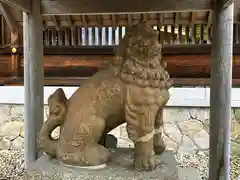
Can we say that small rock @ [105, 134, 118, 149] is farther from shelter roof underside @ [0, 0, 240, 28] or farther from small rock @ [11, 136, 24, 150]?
small rock @ [11, 136, 24, 150]

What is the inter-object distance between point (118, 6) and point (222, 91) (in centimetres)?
73

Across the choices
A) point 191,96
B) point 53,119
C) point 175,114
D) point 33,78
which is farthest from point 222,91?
point 175,114

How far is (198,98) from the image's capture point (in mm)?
3404

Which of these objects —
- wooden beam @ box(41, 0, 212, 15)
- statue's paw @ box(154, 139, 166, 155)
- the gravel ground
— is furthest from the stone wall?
statue's paw @ box(154, 139, 166, 155)

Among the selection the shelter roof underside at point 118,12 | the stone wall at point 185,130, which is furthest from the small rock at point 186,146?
the shelter roof underside at point 118,12

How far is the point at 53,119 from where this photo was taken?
142 centimetres

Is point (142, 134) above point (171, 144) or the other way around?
above

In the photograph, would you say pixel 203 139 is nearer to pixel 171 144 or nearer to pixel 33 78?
pixel 171 144

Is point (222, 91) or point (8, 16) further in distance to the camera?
point (8, 16)

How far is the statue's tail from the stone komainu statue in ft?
0.06

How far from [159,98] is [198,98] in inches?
87.2

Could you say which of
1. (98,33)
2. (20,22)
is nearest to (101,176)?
(20,22)

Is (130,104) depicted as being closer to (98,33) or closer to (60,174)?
(60,174)

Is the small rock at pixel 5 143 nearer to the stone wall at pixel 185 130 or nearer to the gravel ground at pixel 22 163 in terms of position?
the gravel ground at pixel 22 163
